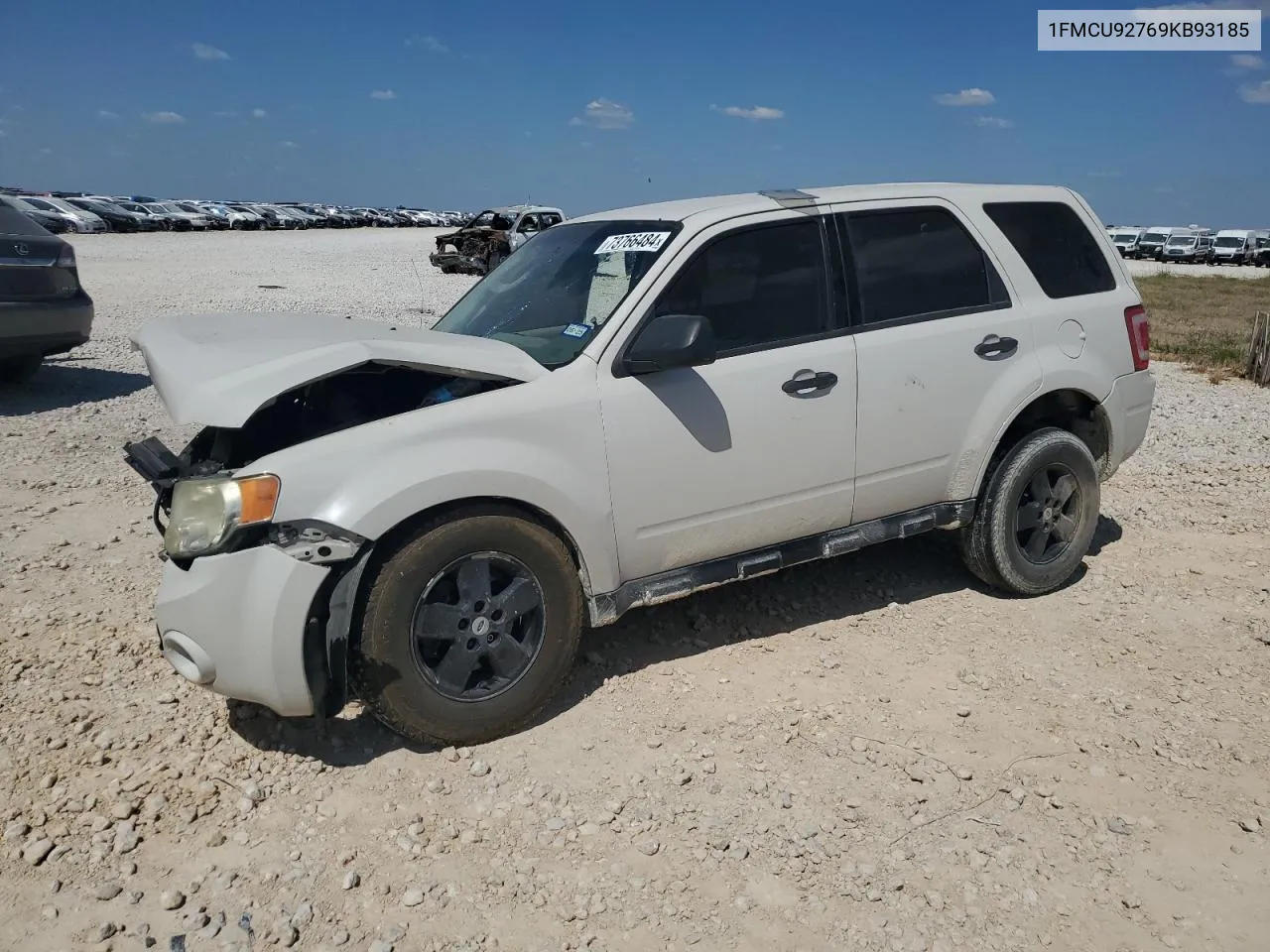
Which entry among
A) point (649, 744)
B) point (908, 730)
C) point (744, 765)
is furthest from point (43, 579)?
point (908, 730)

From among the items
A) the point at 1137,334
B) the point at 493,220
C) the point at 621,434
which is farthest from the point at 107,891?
the point at 493,220

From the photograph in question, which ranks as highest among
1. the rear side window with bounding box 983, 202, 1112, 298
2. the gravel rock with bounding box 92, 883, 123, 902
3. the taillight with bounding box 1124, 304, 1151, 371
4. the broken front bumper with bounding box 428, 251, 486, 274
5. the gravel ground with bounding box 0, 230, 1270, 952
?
the broken front bumper with bounding box 428, 251, 486, 274

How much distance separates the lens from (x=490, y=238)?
26.4 meters

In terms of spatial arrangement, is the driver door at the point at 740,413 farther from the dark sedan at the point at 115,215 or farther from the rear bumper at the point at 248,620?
the dark sedan at the point at 115,215

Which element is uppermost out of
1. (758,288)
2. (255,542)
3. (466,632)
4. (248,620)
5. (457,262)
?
(457,262)

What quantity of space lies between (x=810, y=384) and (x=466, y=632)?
168cm

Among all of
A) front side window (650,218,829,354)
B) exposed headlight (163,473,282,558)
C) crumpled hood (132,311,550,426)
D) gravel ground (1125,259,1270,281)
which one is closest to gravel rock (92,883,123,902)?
exposed headlight (163,473,282,558)

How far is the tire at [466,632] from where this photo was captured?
329 cm

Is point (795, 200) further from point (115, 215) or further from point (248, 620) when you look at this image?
point (115, 215)

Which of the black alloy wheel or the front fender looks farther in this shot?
the black alloy wheel

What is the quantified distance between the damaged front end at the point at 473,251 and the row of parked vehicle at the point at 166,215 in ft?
53.6

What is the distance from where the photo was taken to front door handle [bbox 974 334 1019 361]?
14.6ft

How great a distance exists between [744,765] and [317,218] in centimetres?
6334

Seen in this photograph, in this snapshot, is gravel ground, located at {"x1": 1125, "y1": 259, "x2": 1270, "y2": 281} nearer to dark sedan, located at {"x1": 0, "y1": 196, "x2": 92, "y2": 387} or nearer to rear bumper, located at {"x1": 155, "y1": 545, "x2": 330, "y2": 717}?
dark sedan, located at {"x1": 0, "y1": 196, "x2": 92, "y2": 387}
